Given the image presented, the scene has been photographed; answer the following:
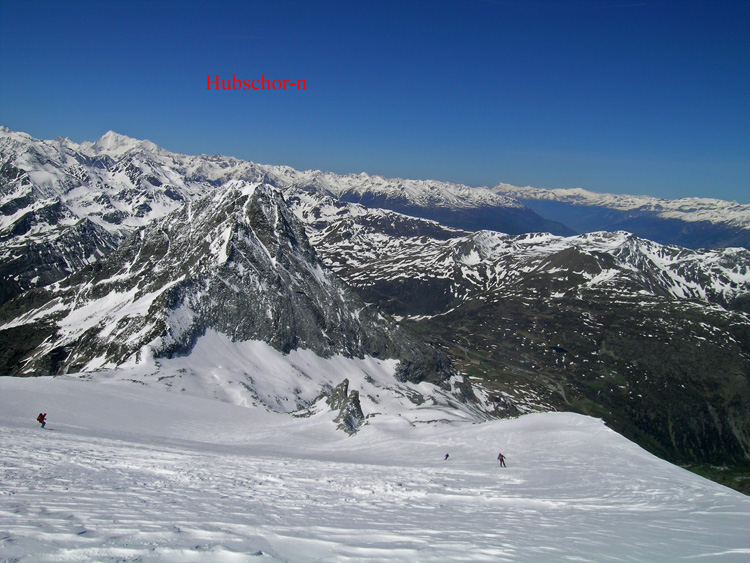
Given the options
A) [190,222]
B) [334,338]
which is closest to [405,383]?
[334,338]

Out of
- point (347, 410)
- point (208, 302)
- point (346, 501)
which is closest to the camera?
point (346, 501)

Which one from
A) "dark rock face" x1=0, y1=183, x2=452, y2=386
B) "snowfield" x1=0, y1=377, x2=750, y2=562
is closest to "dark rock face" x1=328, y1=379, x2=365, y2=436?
"snowfield" x1=0, y1=377, x2=750, y2=562

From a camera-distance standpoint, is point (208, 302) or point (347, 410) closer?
point (347, 410)

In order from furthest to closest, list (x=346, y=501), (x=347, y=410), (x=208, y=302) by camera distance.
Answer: (x=208, y=302), (x=347, y=410), (x=346, y=501)

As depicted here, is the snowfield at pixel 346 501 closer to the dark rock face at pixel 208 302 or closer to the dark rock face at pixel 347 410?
the dark rock face at pixel 347 410

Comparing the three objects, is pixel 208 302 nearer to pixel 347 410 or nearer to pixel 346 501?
pixel 347 410

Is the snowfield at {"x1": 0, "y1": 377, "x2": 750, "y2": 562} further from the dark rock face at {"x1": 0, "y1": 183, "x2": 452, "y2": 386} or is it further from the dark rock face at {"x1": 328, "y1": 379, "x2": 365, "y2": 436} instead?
the dark rock face at {"x1": 0, "y1": 183, "x2": 452, "y2": 386}

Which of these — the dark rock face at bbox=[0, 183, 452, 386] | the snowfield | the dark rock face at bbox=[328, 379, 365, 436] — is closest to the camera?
the snowfield

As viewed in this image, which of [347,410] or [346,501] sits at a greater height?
[346,501]

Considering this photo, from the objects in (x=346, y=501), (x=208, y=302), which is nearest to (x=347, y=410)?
(x=346, y=501)
